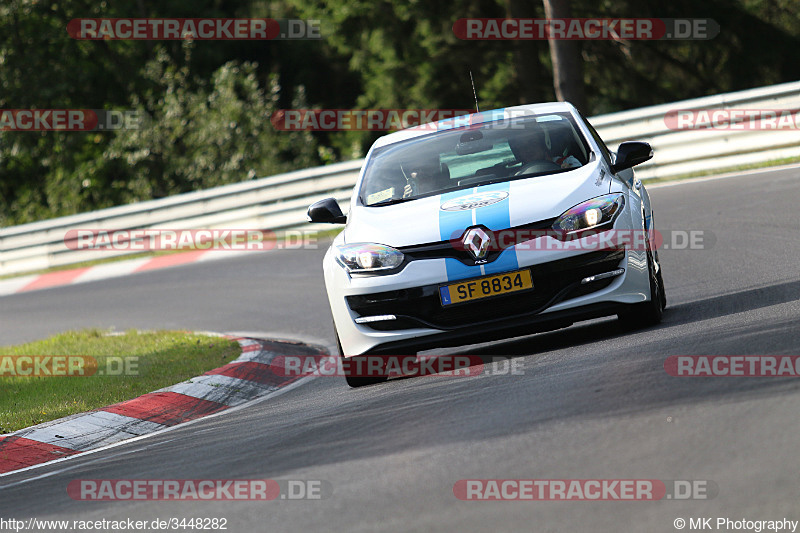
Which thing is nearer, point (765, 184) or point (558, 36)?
point (765, 184)

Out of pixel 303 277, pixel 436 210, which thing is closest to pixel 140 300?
pixel 303 277

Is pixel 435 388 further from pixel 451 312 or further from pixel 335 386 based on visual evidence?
pixel 335 386

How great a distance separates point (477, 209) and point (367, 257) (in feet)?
2.43

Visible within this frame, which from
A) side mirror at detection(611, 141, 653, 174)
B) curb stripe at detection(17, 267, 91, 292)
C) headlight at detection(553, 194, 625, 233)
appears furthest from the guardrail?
headlight at detection(553, 194, 625, 233)

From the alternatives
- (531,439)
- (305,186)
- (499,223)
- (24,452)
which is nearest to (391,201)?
(499,223)

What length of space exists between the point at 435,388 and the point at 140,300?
9973 millimetres

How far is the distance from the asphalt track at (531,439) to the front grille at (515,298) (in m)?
0.35

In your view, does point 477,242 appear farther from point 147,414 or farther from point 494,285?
point 147,414

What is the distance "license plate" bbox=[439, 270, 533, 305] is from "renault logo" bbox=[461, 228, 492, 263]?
145 mm

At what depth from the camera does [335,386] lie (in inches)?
329

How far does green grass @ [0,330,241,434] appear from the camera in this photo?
8836 millimetres

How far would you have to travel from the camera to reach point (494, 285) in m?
7.29

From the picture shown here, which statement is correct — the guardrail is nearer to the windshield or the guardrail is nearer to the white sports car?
the windshield

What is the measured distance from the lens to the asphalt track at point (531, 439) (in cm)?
434
